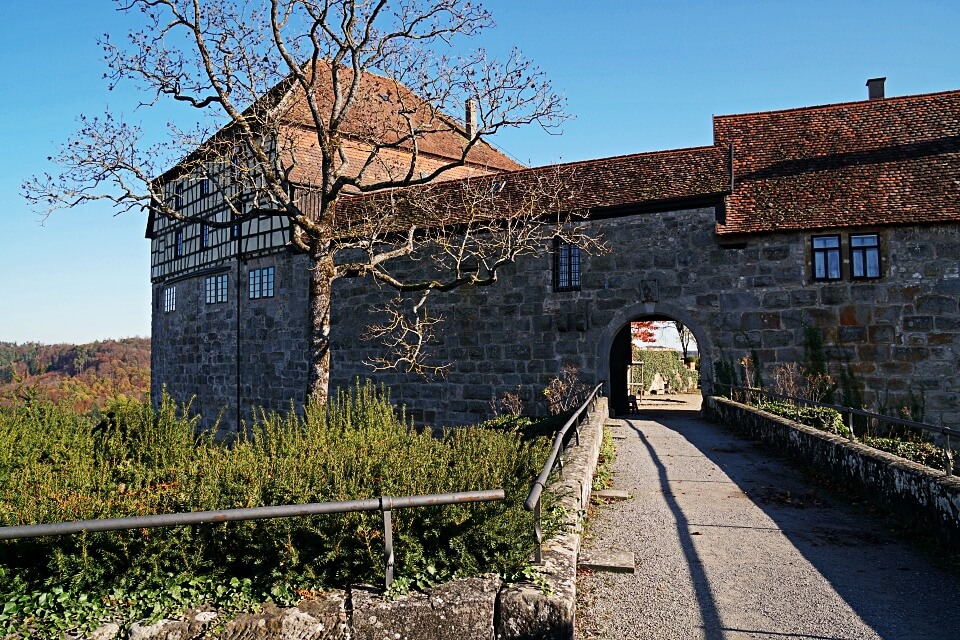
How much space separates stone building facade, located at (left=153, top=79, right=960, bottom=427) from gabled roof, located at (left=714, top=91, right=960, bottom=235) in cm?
4

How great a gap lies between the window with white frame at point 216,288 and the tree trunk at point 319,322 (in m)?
11.2

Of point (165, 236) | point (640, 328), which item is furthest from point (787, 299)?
point (640, 328)

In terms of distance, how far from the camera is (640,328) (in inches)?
1473

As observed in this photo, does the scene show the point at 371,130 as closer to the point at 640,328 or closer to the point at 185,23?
the point at 185,23

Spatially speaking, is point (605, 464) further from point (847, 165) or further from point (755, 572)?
point (847, 165)

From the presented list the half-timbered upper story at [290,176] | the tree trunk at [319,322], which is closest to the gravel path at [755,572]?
the tree trunk at [319,322]

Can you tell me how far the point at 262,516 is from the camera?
10.6 ft

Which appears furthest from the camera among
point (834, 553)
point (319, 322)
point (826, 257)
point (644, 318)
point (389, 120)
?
point (389, 120)

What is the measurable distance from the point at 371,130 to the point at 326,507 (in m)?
10.2

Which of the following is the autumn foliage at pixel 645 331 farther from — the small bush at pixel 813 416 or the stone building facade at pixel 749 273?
the small bush at pixel 813 416

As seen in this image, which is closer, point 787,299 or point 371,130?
point 371,130

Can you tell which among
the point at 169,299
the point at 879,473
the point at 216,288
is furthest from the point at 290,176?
the point at 879,473

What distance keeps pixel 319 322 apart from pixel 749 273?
8.22 metres

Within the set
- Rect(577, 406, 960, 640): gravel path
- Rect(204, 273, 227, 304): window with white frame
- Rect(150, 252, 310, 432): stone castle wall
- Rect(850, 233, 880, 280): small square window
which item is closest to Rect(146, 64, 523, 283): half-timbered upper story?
Rect(204, 273, 227, 304): window with white frame
